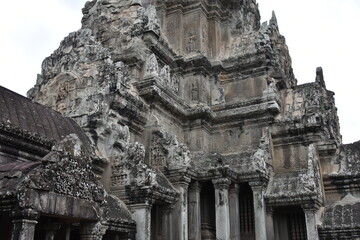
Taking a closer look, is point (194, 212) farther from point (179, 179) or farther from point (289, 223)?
point (289, 223)

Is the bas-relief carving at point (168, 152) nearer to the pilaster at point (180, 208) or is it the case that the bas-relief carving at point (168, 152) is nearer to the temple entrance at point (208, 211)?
the pilaster at point (180, 208)

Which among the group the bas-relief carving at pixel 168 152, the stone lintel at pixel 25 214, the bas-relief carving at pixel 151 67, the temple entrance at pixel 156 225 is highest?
the bas-relief carving at pixel 151 67

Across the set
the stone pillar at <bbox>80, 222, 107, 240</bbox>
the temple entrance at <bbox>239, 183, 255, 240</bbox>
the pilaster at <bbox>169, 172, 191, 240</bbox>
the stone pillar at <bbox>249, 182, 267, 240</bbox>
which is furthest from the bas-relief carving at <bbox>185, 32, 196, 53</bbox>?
the stone pillar at <bbox>80, 222, 107, 240</bbox>

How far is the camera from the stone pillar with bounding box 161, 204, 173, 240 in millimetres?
12812

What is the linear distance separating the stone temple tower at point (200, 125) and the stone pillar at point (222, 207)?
34mm

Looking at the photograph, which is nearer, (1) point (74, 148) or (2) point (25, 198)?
(2) point (25, 198)

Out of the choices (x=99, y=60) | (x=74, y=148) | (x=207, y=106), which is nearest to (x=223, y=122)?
(x=207, y=106)

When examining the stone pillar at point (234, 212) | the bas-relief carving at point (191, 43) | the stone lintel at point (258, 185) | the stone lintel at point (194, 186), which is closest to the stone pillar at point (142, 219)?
the stone lintel at point (194, 186)

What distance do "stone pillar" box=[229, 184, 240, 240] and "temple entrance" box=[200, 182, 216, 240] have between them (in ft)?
3.18

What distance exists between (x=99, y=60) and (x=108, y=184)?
4.25 m

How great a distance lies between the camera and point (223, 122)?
18.0m

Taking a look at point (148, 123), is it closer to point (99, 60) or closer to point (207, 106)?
point (99, 60)

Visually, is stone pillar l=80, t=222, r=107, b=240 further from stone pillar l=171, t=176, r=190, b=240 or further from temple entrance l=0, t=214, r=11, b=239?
stone pillar l=171, t=176, r=190, b=240

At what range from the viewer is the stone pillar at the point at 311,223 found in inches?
553
